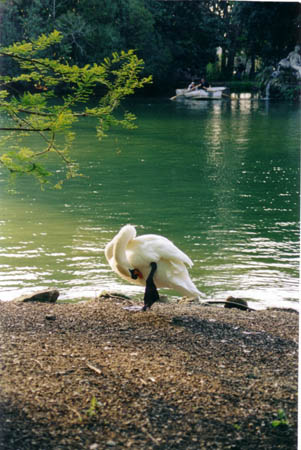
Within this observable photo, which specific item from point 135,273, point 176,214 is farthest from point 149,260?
point 176,214

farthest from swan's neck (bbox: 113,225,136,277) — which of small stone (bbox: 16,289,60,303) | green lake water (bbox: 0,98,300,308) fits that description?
green lake water (bbox: 0,98,300,308)

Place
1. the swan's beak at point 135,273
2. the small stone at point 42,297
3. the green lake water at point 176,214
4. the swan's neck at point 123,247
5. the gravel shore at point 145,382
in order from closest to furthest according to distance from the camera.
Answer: the gravel shore at point 145,382 → the swan's neck at point 123,247 → the swan's beak at point 135,273 → the small stone at point 42,297 → the green lake water at point 176,214

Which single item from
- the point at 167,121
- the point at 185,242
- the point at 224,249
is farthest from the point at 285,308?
the point at 167,121

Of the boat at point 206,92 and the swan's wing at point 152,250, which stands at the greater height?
the boat at point 206,92

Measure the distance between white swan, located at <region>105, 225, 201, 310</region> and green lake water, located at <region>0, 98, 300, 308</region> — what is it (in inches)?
67.1

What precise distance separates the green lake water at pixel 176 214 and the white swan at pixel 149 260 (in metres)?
1.70

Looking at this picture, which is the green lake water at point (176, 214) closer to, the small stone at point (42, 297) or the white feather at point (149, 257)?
the small stone at point (42, 297)

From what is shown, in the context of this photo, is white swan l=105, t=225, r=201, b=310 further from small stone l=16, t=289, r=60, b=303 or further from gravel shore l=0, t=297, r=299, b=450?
small stone l=16, t=289, r=60, b=303

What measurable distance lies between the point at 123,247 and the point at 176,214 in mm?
5501

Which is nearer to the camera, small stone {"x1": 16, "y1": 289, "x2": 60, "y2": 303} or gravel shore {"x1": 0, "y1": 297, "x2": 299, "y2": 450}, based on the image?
gravel shore {"x1": 0, "y1": 297, "x2": 299, "y2": 450}

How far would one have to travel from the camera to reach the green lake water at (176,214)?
7.39 m

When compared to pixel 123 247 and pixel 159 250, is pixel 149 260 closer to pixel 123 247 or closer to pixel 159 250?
pixel 159 250

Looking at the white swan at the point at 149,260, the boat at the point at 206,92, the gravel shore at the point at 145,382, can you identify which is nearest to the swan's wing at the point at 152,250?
the white swan at the point at 149,260

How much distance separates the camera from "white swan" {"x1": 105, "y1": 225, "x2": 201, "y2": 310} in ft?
16.5
